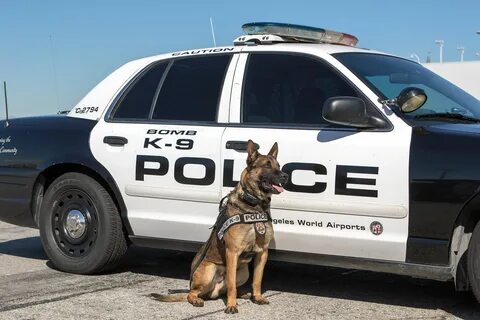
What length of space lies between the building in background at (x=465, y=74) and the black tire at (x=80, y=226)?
792 inches

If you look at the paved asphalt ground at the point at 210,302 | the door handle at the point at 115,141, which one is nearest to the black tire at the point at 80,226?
the paved asphalt ground at the point at 210,302

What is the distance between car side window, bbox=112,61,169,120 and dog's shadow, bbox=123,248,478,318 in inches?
54.8

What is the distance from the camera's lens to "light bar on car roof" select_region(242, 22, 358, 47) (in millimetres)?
4906

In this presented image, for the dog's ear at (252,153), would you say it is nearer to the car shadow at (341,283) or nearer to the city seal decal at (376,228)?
the city seal decal at (376,228)

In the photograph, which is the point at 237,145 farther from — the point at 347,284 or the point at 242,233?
the point at 347,284

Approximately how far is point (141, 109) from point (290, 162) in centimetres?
147

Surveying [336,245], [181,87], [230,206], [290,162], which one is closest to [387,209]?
[336,245]

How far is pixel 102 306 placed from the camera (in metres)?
4.41

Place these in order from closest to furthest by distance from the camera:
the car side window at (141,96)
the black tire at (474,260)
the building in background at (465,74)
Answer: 1. the black tire at (474,260)
2. the car side window at (141,96)
3. the building in background at (465,74)

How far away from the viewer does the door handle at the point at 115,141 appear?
Result: 5008 mm

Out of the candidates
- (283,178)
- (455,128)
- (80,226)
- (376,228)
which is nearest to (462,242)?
(376,228)

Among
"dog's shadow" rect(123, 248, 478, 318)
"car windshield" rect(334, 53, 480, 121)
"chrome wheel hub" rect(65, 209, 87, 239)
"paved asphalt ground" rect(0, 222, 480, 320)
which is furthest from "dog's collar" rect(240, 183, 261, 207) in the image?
"chrome wheel hub" rect(65, 209, 87, 239)

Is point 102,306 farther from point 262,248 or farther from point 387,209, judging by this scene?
point 387,209

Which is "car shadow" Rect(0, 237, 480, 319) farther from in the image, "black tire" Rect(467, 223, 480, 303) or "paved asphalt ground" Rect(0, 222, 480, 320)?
"black tire" Rect(467, 223, 480, 303)
